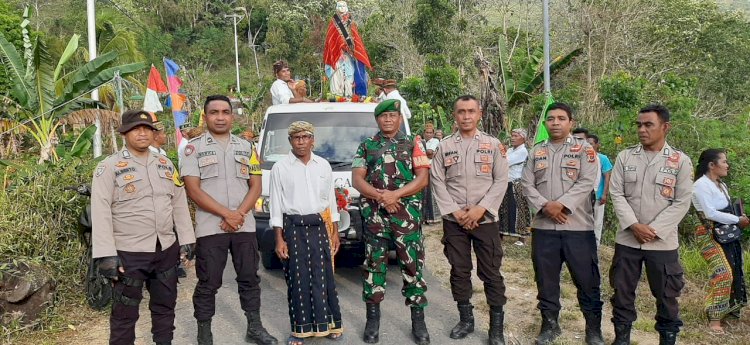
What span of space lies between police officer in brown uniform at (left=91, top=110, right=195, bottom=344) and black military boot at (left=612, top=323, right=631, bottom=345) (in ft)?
10.9

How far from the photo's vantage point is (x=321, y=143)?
21.1 feet

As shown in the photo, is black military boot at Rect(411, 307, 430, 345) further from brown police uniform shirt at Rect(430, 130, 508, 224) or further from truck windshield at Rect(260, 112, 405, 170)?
truck windshield at Rect(260, 112, 405, 170)

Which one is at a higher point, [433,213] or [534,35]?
[534,35]

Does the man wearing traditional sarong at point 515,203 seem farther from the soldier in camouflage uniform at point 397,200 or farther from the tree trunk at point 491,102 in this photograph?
the soldier in camouflage uniform at point 397,200

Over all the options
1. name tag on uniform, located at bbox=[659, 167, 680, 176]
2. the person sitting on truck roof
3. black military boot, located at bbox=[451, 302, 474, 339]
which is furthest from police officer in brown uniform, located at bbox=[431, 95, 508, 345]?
the person sitting on truck roof

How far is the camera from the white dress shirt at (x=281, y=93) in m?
7.70

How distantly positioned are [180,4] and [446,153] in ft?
163

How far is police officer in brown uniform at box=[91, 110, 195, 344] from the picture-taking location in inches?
148

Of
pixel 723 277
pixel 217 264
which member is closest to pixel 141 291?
pixel 217 264

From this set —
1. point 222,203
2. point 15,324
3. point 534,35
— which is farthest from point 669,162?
point 534,35

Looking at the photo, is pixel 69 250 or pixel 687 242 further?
pixel 687 242

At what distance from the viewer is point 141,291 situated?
13.0ft

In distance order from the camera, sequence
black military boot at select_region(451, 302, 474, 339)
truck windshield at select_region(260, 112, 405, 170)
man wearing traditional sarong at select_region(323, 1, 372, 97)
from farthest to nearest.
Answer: man wearing traditional sarong at select_region(323, 1, 372, 97) → truck windshield at select_region(260, 112, 405, 170) → black military boot at select_region(451, 302, 474, 339)

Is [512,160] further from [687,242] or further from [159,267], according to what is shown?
[159,267]
